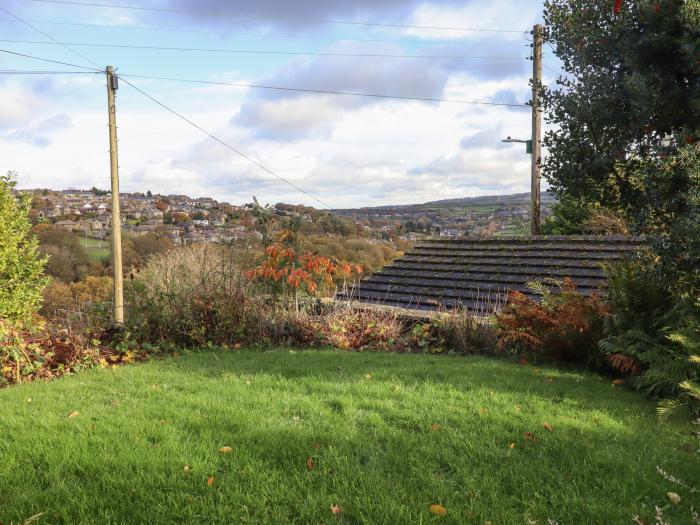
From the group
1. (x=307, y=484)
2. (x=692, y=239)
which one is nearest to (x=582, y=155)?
(x=692, y=239)

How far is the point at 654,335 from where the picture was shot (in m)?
6.30

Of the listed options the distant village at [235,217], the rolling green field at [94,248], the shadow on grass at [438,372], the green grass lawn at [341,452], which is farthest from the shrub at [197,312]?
the rolling green field at [94,248]

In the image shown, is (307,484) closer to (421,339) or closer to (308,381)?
(308,381)

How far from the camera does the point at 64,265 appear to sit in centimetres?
2925

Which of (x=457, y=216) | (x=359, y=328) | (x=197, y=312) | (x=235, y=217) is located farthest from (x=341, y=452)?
(x=457, y=216)

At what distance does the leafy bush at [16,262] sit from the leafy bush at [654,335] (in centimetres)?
1223

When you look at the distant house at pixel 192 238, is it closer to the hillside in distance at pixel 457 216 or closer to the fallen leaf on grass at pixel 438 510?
the hillside in distance at pixel 457 216

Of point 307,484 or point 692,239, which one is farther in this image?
point 692,239

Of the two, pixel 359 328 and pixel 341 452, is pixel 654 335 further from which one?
pixel 359 328

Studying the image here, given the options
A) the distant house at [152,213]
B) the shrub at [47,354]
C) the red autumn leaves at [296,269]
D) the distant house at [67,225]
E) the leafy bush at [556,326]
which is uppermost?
the distant house at [152,213]

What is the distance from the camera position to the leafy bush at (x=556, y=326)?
6.95 m

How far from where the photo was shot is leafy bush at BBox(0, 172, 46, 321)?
12375 mm

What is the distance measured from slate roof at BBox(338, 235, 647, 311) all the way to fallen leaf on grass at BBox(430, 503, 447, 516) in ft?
21.5

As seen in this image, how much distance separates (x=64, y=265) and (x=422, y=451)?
30.1m
